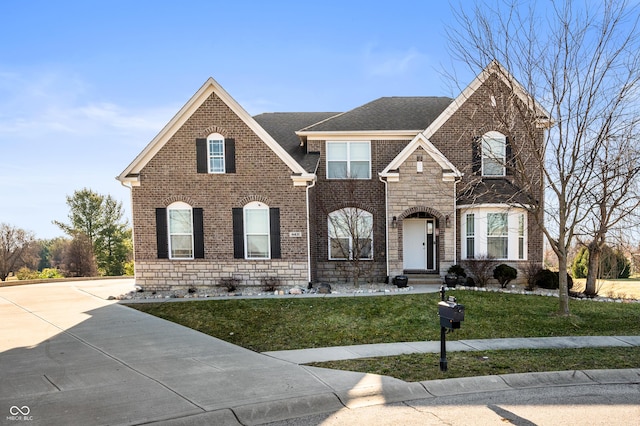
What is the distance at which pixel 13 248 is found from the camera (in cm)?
3494

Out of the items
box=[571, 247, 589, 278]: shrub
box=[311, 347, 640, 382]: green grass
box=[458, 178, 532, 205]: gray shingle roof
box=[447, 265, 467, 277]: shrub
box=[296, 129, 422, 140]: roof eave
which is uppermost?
box=[296, 129, 422, 140]: roof eave

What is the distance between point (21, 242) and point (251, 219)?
106 ft

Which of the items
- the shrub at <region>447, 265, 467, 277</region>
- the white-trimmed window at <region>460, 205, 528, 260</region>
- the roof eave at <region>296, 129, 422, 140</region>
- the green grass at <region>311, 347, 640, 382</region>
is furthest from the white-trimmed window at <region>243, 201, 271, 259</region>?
the green grass at <region>311, 347, 640, 382</region>

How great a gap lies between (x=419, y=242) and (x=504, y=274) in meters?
3.61

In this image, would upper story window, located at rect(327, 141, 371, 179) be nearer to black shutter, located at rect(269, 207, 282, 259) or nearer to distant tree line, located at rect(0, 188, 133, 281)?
black shutter, located at rect(269, 207, 282, 259)

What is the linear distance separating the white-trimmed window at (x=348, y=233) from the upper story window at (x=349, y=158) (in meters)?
1.65

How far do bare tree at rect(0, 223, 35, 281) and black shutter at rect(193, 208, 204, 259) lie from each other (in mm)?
26383

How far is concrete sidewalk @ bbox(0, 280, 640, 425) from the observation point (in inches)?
198

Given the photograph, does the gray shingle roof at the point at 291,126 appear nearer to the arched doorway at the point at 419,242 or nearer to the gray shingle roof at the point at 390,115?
the gray shingle roof at the point at 390,115

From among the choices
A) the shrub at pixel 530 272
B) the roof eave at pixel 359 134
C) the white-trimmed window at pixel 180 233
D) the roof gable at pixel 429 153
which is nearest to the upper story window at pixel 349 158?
the roof eave at pixel 359 134

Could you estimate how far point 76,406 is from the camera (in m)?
5.17

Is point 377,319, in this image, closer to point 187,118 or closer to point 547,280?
point 547,280

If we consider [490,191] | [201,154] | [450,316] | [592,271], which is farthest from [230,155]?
[592,271]

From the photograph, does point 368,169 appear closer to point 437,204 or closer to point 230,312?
point 437,204
